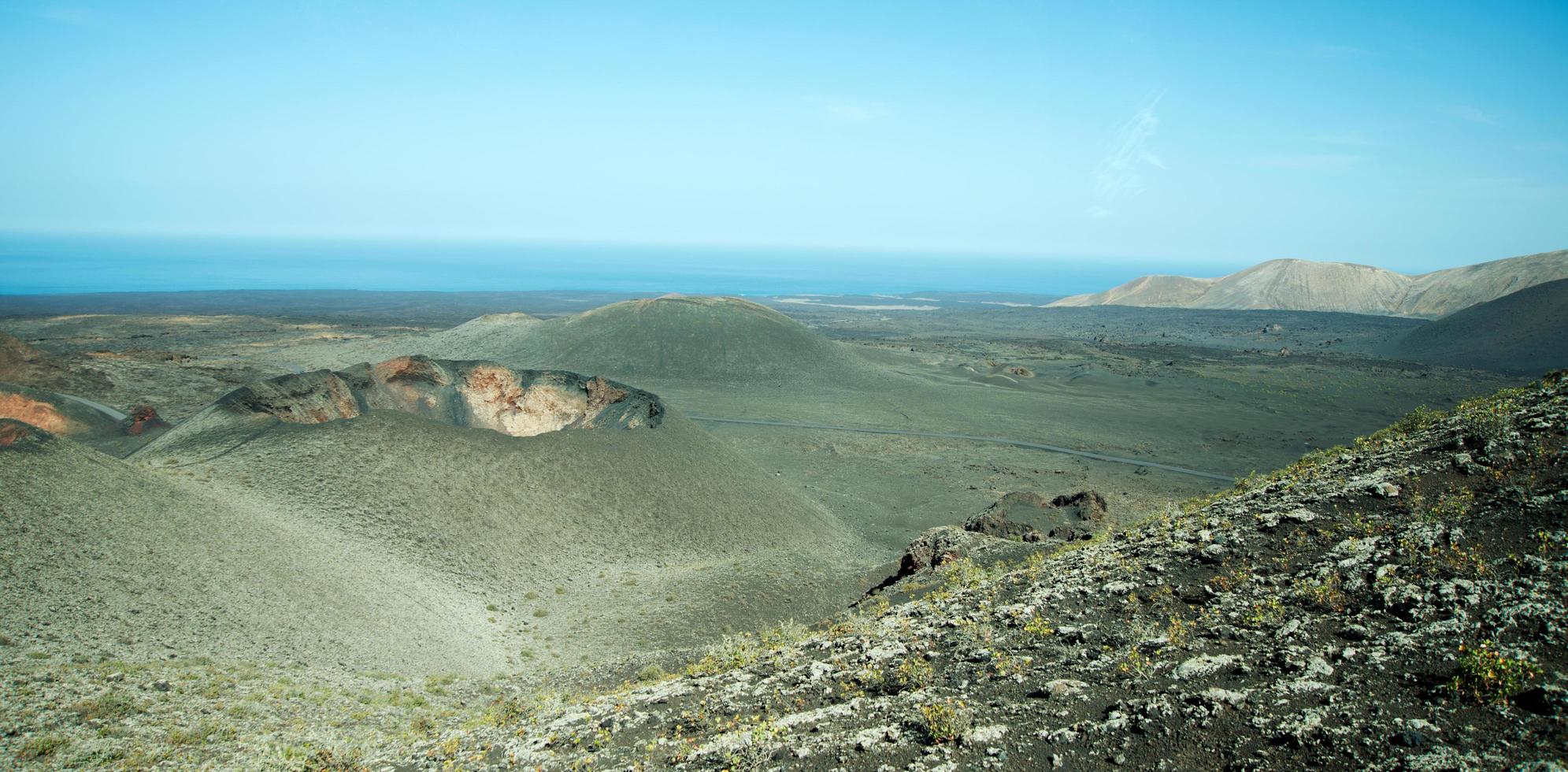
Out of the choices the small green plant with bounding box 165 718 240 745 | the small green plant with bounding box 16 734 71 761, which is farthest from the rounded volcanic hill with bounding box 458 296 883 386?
the small green plant with bounding box 16 734 71 761

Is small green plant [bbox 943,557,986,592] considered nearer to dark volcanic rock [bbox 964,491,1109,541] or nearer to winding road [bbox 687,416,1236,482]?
dark volcanic rock [bbox 964,491,1109,541]

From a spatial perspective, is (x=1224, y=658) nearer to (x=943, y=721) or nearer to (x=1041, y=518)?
(x=943, y=721)

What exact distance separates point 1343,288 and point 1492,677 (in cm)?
13210

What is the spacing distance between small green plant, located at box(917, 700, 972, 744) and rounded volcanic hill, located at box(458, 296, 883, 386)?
39.4 meters

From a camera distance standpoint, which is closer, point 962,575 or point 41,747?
point 41,747

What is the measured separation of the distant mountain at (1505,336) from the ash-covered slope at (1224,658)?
65287mm

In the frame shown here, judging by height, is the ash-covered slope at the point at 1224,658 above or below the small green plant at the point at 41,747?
above

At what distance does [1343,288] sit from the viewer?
113500mm

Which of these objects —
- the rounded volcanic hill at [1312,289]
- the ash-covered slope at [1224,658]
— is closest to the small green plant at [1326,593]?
the ash-covered slope at [1224,658]

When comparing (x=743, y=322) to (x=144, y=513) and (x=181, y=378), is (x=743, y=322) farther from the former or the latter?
(x=144, y=513)

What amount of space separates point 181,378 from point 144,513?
97.3ft

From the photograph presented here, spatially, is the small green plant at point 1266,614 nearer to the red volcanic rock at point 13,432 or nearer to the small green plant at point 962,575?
the small green plant at point 962,575

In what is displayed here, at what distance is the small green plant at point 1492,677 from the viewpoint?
5676 millimetres

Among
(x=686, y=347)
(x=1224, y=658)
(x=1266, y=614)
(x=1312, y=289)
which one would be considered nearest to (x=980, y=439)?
(x=686, y=347)
